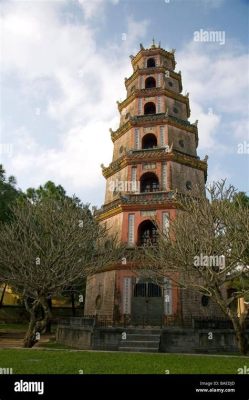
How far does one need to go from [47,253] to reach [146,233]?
737 cm

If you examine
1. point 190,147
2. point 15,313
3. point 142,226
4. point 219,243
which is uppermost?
point 190,147

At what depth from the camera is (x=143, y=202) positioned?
22.1 metres

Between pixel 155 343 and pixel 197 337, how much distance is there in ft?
6.76

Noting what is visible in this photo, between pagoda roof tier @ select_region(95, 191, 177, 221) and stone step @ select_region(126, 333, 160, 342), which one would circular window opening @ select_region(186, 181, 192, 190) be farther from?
stone step @ select_region(126, 333, 160, 342)

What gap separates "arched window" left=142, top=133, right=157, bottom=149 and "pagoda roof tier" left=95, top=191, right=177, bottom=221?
4.55 m

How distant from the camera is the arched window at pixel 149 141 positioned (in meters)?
25.4

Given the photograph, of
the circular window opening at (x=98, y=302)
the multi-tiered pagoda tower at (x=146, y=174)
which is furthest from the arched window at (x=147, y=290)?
the circular window opening at (x=98, y=302)

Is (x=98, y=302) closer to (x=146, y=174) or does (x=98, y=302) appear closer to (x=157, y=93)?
(x=146, y=174)

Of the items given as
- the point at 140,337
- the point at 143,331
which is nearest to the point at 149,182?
the point at 143,331
